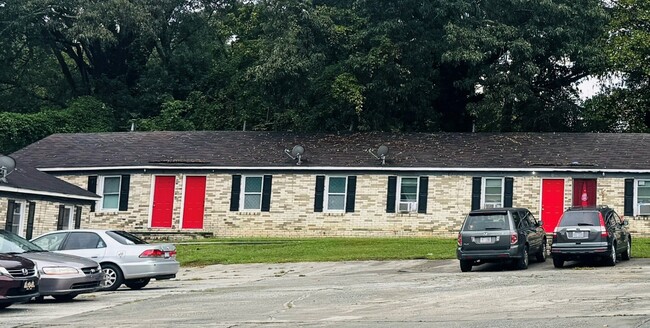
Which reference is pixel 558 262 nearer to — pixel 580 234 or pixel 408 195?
pixel 580 234

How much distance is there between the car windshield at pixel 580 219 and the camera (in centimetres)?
2886

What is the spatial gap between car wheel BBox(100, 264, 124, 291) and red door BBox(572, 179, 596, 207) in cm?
2240

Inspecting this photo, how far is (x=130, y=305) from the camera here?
21188 millimetres

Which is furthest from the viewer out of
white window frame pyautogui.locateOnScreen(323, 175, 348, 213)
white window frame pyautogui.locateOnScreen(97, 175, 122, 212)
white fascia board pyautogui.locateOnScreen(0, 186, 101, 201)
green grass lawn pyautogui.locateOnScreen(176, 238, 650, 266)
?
white window frame pyautogui.locateOnScreen(97, 175, 122, 212)

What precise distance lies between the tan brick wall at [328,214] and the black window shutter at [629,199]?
0.21 meters

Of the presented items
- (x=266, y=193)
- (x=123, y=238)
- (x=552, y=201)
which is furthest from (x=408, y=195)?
(x=123, y=238)

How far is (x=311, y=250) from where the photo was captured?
36.8 meters

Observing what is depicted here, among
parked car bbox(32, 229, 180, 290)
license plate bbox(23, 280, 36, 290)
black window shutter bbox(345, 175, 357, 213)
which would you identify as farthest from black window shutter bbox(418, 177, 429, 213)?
license plate bbox(23, 280, 36, 290)

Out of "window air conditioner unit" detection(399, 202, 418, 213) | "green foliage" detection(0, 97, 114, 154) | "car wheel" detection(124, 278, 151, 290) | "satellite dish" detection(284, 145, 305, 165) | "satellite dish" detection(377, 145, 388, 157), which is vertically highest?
"green foliage" detection(0, 97, 114, 154)

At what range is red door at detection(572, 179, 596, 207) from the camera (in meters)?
42.0

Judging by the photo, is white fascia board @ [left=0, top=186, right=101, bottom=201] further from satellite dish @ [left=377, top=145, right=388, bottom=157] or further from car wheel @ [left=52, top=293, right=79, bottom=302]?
car wheel @ [left=52, top=293, right=79, bottom=302]

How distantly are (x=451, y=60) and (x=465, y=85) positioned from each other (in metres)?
2.39

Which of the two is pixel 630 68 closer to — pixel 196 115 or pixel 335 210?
pixel 335 210

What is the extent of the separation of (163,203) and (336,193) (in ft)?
23.6
